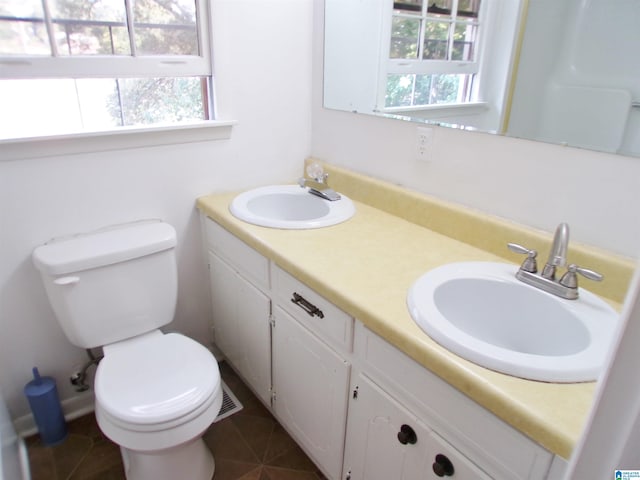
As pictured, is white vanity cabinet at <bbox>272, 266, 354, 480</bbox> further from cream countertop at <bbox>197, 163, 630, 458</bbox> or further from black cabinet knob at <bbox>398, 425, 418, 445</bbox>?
black cabinet knob at <bbox>398, 425, 418, 445</bbox>

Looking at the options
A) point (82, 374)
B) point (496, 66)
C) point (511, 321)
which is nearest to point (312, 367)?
point (511, 321)

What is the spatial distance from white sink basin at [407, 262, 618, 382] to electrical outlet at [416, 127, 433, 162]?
0.46 metres

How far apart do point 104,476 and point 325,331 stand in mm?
1014

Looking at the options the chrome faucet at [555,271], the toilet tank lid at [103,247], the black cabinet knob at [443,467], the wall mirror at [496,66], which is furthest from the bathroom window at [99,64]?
the black cabinet knob at [443,467]

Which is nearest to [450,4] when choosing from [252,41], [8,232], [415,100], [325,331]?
[415,100]

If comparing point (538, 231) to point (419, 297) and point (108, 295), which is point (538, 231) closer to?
point (419, 297)

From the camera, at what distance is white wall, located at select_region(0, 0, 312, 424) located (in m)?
1.47

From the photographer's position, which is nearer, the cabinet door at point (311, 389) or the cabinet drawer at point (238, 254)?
the cabinet door at point (311, 389)

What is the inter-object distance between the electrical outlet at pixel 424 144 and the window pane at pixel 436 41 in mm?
263

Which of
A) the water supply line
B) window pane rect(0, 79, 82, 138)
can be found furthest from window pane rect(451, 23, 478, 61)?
the water supply line

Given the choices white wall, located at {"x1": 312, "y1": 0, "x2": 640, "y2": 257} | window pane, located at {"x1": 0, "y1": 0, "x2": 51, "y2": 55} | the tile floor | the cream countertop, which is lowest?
the tile floor

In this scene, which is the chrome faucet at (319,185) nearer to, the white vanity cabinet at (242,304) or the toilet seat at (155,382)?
the white vanity cabinet at (242,304)

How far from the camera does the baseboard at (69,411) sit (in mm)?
1662

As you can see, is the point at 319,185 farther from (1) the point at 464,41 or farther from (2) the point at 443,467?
(2) the point at 443,467
